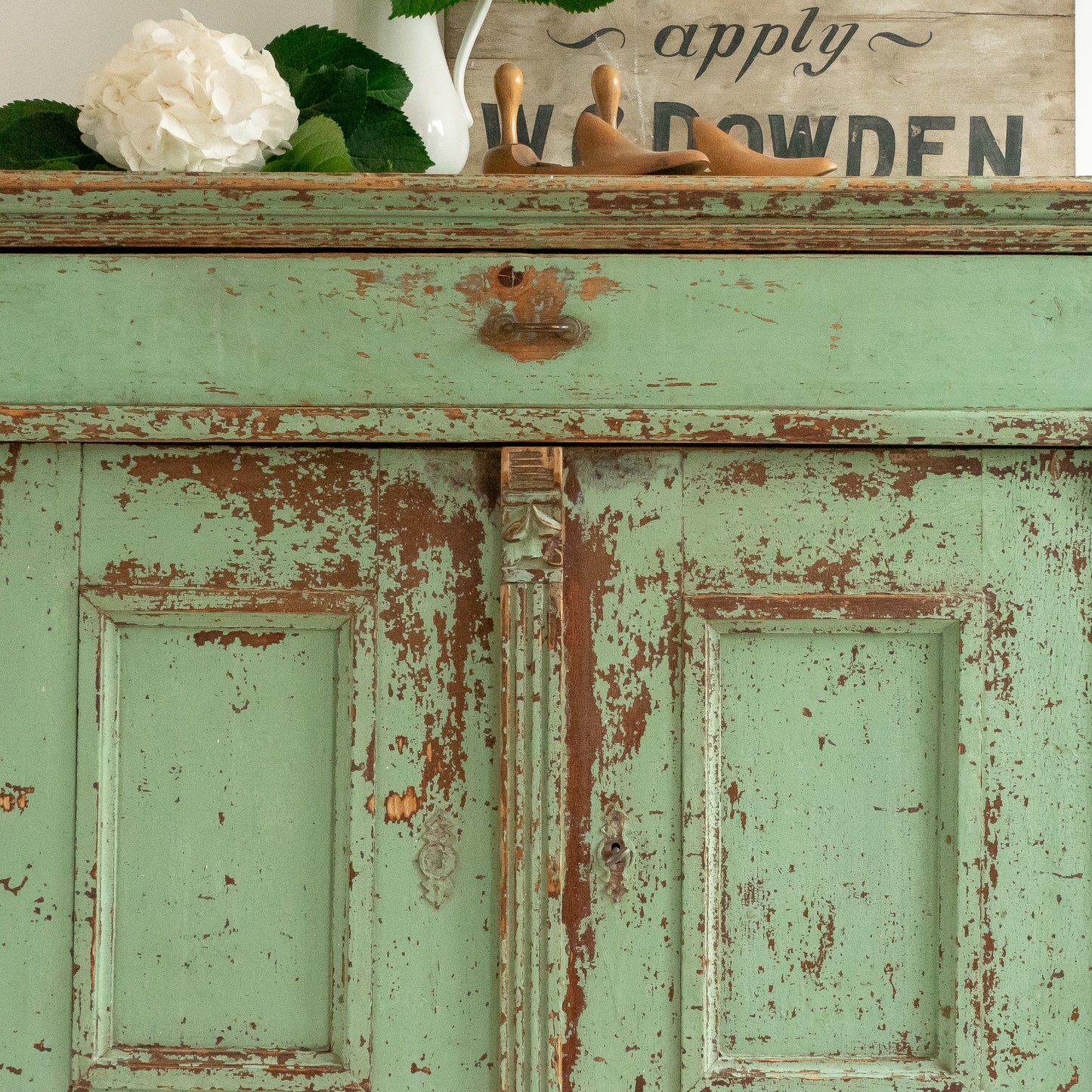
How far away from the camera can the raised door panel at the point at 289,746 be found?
0.63 meters

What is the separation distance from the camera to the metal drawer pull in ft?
2.00

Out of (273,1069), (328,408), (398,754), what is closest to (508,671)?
(398,754)

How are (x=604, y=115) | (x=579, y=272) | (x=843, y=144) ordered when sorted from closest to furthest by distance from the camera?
(x=579, y=272) → (x=604, y=115) → (x=843, y=144)

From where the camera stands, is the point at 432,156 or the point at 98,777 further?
the point at 432,156

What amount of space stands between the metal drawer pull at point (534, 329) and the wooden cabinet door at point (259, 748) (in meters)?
0.10

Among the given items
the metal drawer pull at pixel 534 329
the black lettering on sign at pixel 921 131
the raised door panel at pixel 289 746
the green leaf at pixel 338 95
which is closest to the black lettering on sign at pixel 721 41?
the black lettering on sign at pixel 921 131

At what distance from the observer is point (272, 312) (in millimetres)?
613

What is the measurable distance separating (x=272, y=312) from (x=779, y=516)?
0.42 metres

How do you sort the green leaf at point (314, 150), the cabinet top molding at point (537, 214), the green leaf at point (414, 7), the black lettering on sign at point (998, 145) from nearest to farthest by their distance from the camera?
the cabinet top molding at point (537, 214) < the green leaf at point (314, 150) < the green leaf at point (414, 7) < the black lettering on sign at point (998, 145)

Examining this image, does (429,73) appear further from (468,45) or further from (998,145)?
(998,145)

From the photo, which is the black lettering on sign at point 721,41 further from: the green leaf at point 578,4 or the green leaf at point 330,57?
the green leaf at point 330,57

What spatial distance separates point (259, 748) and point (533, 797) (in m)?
0.22

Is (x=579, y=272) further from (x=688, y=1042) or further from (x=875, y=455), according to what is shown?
(x=688, y=1042)

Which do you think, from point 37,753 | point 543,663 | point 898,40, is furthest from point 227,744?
point 898,40
